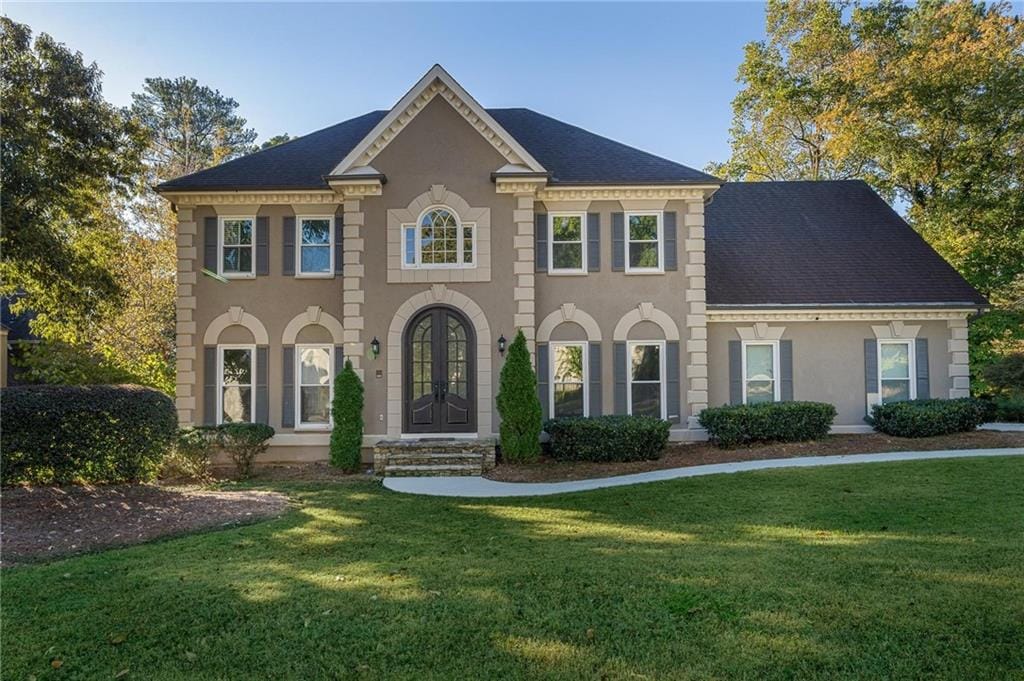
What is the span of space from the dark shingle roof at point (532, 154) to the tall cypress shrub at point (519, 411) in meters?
4.36

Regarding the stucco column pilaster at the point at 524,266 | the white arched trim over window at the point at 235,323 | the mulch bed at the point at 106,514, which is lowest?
the mulch bed at the point at 106,514

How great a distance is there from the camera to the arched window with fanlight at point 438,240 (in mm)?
12938

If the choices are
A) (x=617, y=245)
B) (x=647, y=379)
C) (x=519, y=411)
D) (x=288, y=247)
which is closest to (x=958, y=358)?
(x=647, y=379)

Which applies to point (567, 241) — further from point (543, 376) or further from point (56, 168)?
point (56, 168)

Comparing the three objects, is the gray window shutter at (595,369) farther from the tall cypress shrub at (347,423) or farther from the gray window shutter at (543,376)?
the tall cypress shrub at (347,423)

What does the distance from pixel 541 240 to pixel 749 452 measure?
6.33 m

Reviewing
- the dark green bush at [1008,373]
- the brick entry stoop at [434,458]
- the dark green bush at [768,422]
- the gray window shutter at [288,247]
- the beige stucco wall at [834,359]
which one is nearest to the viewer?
the brick entry stoop at [434,458]

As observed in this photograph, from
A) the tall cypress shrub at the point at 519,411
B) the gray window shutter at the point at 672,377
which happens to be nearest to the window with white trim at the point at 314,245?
the tall cypress shrub at the point at 519,411

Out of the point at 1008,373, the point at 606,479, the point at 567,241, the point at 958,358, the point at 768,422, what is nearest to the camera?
the point at 606,479

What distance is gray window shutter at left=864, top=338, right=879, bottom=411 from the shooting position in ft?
46.9

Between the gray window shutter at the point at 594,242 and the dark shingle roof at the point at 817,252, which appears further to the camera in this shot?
the dark shingle roof at the point at 817,252

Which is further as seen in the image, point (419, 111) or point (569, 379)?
point (569, 379)

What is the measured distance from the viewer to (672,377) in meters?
13.5

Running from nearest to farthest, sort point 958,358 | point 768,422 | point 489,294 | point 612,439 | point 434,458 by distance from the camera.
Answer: point 434,458, point 612,439, point 768,422, point 489,294, point 958,358
